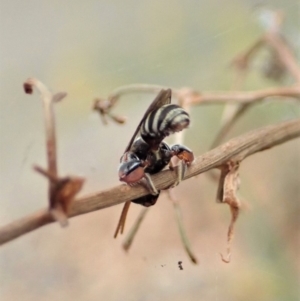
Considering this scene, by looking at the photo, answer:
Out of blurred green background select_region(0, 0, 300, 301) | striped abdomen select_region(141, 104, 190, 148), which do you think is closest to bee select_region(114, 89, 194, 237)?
striped abdomen select_region(141, 104, 190, 148)

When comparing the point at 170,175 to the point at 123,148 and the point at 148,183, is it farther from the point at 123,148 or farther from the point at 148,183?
the point at 123,148

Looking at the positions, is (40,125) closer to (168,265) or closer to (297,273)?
(168,265)

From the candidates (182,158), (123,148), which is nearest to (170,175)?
(182,158)

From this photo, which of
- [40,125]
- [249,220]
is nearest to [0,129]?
[40,125]

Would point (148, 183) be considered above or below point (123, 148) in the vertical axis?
above

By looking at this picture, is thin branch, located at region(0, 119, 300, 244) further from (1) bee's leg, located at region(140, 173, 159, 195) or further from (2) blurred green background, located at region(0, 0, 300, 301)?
(2) blurred green background, located at region(0, 0, 300, 301)

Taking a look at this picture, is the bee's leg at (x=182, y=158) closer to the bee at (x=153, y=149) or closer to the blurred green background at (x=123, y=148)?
the bee at (x=153, y=149)
